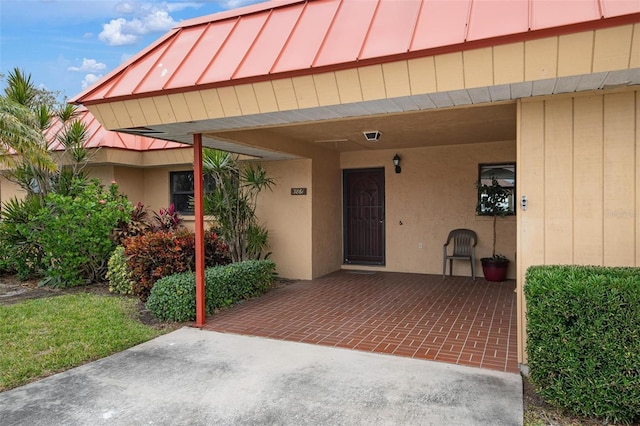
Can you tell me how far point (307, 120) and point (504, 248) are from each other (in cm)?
550

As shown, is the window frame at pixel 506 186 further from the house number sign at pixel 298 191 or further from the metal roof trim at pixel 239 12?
the metal roof trim at pixel 239 12

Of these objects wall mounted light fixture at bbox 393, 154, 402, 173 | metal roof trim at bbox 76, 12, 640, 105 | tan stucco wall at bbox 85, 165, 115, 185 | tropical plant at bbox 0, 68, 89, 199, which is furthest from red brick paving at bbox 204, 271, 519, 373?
tan stucco wall at bbox 85, 165, 115, 185

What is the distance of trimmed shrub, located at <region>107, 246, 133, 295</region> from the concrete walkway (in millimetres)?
2825

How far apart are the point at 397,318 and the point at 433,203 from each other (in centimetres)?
385

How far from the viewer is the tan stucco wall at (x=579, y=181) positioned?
339 centimetres

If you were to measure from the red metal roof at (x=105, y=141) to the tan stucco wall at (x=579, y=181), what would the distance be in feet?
23.0

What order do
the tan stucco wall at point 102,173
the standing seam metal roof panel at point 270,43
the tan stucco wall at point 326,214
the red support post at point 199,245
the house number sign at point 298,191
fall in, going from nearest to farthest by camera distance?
1. the standing seam metal roof panel at point 270,43
2. the red support post at point 199,245
3. the house number sign at point 298,191
4. the tan stucco wall at point 326,214
5. the tan stucco wall at point 102,173

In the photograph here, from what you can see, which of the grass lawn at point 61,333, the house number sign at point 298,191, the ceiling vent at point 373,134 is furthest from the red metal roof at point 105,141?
the ceiling vent at point 373,134

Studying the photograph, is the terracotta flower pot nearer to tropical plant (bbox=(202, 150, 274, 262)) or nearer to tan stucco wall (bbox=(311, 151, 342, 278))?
tan stucco wall (bbox=(311, 151, 342, 278))

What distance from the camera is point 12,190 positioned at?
37.4ft

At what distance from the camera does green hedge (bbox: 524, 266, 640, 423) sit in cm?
274

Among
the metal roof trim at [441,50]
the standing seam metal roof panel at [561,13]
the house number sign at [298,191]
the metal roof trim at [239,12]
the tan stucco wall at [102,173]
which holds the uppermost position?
the metal roof trim at [239,12]

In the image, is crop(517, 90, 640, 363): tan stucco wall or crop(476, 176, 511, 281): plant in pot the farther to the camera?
crop(476, 176, 511, 281): plant in pot

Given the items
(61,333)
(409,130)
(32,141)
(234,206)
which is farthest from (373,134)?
(32,141)
